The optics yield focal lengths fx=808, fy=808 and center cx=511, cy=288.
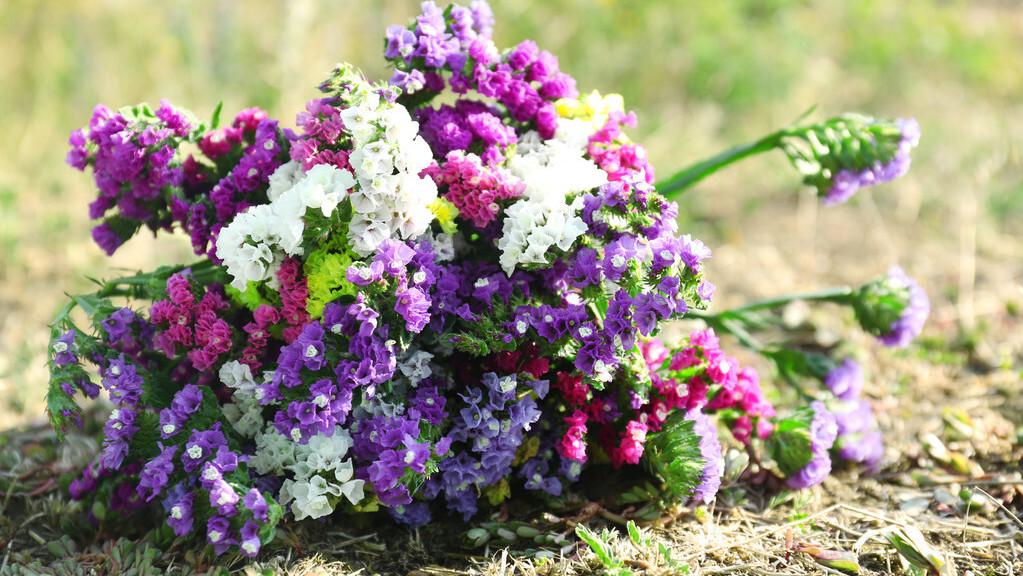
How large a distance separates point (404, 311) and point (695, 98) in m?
4.58

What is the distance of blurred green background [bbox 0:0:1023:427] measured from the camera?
3.97 meters

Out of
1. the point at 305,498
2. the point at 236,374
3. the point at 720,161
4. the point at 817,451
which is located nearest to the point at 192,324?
the point at 236,374

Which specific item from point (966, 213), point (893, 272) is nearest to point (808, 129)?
point (893, 272)

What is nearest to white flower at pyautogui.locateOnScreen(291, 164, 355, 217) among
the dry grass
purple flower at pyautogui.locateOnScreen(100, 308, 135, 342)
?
purple flower at pyautogui.locateOnScreen(100, 308, 135, 342)

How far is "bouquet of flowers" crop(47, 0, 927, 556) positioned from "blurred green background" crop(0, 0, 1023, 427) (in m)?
1.30

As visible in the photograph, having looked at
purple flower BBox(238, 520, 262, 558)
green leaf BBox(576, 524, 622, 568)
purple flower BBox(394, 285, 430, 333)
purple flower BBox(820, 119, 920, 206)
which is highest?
purple flower BBox(820, 119, 920, 206)

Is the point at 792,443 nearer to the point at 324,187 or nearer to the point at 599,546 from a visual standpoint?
the point at 599,546

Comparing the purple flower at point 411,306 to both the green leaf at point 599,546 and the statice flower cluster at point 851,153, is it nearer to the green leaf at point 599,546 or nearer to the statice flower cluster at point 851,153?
the green leaf at point 599,546

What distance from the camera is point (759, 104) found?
560 cm

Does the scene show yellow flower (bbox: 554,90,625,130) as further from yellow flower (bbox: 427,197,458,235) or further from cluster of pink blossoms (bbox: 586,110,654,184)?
yellow flower (bbox: 427,197,458,235)

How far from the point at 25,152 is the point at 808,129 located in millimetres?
4350

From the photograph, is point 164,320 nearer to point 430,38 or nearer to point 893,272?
point 430,38

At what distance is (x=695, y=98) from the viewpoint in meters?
5.82

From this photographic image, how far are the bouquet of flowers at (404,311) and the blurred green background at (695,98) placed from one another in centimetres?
130
